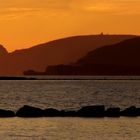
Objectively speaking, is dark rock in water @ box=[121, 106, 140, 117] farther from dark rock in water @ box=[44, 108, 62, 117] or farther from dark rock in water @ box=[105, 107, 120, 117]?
dark rock in water @ box=[44, 108, 62, 117]

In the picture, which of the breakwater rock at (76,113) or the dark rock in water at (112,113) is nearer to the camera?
the breakwater rock at (76,113)

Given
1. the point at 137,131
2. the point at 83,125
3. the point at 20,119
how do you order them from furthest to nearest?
the point at 20,119
the point at 83,125
the point at 137,131

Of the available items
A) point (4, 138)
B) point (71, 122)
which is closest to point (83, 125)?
point (71, 122)

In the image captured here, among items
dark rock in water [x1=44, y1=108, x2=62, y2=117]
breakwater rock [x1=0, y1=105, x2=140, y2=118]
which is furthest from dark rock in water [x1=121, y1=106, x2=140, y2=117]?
dark rock in water [x1=44, y1=108, x2=62, y2=117]

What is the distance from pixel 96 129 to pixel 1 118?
34.8 ft

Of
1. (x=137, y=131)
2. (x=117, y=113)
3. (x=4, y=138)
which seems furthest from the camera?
(x=117, y=113)

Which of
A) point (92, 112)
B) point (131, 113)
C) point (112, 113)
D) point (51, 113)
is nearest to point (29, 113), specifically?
point (51, 113)

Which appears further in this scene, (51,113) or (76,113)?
(51,113)

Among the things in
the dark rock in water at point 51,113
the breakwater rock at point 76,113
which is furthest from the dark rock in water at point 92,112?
the dark rock in water at point 51,113

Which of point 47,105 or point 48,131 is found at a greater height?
point 47,105

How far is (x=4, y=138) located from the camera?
128 feet

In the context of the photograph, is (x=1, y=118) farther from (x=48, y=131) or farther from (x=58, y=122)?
(x=48, y=131)

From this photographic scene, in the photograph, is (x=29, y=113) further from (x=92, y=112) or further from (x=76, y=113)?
(x=92, y=112)

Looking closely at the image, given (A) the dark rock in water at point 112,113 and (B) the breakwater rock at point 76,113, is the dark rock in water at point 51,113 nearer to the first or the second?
(B) the breakwater rock at point 76,113
